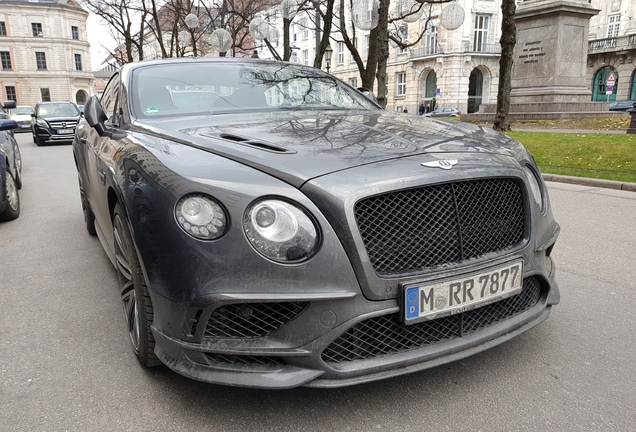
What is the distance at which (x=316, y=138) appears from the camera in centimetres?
234

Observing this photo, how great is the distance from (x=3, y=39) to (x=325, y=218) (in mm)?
85340

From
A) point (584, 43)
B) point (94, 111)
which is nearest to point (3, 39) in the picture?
point (584, 43)

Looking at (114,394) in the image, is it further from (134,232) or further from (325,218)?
(325,218)

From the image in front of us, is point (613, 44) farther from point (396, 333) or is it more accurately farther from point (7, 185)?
point (396, 333)

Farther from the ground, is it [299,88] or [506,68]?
[506,68]

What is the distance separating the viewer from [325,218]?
73.2 inches

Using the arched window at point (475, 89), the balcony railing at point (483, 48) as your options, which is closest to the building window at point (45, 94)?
the arched window at point (475, 89)

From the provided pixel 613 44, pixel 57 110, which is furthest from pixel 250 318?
pixel 613 44

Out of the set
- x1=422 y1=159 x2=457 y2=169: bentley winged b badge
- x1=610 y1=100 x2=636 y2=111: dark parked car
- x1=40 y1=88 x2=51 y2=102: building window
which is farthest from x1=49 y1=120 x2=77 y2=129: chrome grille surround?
x1=40 y1=88 x2=51 y2=102: building window

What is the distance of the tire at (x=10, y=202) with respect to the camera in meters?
5.75

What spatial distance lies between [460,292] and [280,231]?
75 centimetres

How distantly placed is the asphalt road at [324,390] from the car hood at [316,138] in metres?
0.96

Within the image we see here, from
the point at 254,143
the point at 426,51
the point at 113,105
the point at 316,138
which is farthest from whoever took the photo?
the point at 426,51

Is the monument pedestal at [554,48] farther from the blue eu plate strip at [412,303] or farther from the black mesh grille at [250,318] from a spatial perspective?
the black mesh grille at [250,318]
